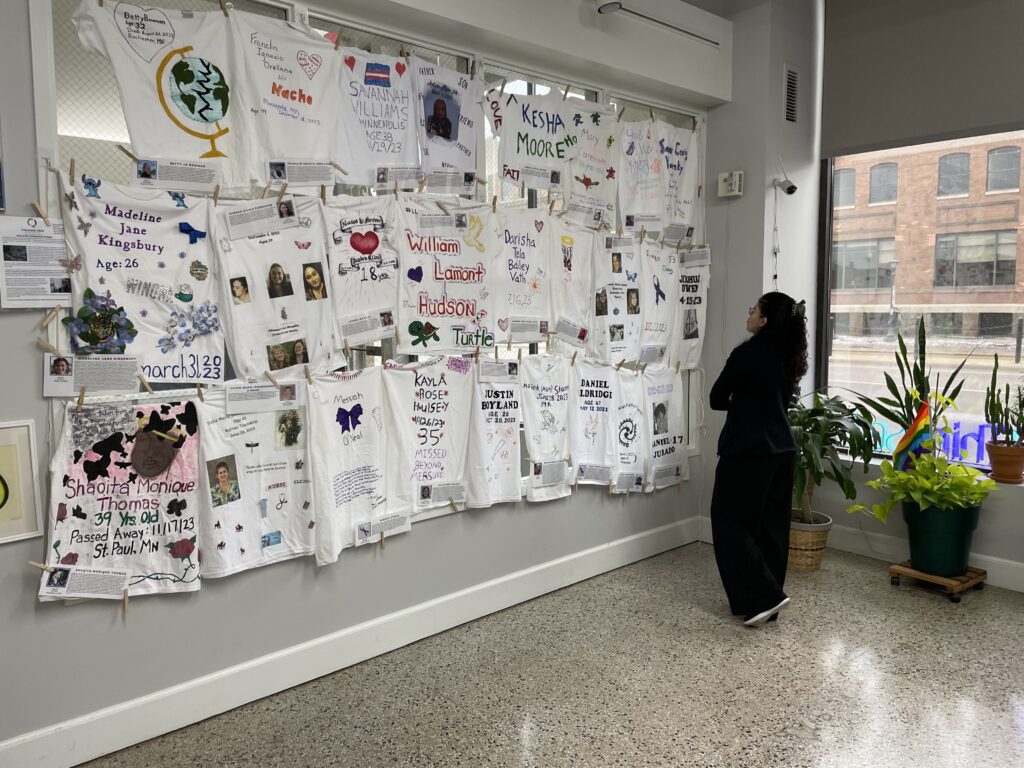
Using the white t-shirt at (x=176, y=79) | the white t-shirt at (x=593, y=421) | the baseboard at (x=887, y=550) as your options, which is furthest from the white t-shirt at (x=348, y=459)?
the baseboard at (x=887, y=550)

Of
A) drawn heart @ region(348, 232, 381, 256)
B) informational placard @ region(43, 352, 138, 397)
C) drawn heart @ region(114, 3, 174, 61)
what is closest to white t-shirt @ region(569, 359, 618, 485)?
drawn heart @ region(348, 232, 381, 256)

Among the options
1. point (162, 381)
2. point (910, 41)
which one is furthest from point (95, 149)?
point (910, 41)

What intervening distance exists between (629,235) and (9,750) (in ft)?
10.6

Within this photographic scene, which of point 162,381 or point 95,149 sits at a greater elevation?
point 95,149

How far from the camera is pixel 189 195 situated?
7.89 feet

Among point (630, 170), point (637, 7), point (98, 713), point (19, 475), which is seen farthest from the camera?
point (630, 170)

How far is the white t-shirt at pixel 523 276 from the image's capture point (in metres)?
3.27

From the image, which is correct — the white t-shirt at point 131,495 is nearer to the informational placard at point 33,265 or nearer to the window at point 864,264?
the informational placard at point 33,265

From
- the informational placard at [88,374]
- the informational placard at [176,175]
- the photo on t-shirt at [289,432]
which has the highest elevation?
the informational placard at [176,175]

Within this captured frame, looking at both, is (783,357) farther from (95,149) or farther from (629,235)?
(95,149)

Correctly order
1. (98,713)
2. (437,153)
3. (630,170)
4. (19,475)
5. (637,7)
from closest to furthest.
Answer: (19,475) < (98,713) < (437,153) < (637,7) < (630,170)

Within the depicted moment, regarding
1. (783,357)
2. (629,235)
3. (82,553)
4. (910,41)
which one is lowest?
(82,553)

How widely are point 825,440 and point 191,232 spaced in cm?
311

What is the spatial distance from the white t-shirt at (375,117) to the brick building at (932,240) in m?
2.74
